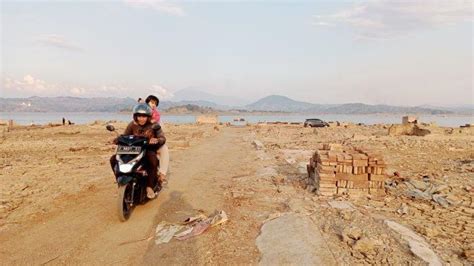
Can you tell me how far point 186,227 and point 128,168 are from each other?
4.36ft

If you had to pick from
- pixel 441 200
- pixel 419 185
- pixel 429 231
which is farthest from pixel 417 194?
pixel 429 231

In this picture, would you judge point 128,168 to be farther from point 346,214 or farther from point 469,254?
point 469,254

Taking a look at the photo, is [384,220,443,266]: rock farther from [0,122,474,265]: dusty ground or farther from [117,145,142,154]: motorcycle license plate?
[117,145,142,154]: motorcycle license plate

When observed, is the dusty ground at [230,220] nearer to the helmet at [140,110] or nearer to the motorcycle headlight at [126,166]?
the motorcycle headlight at [126,166]

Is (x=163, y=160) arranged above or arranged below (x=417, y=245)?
above

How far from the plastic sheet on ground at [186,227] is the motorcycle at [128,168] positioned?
0.70 meters

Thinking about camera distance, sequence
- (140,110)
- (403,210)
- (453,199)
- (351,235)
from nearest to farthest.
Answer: (351,235) < (403,210) < (140,110) < (453,199)

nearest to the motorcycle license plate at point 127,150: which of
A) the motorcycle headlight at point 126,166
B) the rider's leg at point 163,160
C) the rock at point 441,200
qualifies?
the motorcycle headlight at point 126,166

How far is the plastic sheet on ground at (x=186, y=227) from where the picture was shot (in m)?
5.22

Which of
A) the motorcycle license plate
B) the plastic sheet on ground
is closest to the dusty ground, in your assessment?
the plastic sheet on ground

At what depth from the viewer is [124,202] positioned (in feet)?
19.3

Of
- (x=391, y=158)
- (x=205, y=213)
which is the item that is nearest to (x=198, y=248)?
(x=205, y=213)

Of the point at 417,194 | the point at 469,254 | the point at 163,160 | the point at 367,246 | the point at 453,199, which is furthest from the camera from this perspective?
the point at 417,194

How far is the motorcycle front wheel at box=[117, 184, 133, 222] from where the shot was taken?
5.78 meters
